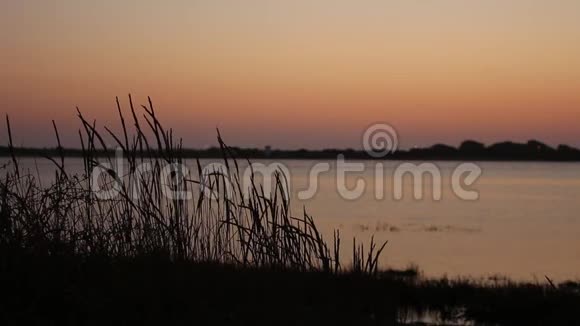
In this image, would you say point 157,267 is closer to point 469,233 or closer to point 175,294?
point 175,294

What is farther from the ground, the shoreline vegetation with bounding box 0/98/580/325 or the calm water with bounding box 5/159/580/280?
the shoreline vegetation with bounding box 0/98/580/325

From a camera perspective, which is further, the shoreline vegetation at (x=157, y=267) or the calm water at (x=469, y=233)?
the calm water at (x=469, y=233)

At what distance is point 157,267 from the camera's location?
6738mm

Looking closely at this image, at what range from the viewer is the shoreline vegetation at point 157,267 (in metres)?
5.68

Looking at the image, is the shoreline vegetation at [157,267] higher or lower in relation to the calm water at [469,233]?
higher

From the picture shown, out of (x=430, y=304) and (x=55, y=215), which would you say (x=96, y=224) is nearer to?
(x=55, y=215)

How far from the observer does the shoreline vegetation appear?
5.68m

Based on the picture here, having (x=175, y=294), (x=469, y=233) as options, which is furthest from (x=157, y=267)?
(x=469, y=233)

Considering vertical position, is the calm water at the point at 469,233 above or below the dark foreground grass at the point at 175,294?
below

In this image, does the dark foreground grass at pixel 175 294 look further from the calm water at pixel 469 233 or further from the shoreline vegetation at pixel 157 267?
the calm water at pixel 469 233

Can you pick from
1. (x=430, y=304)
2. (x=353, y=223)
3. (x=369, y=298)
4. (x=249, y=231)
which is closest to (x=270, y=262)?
(x=249, y=231)

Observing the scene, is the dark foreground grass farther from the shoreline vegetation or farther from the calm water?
the calm water

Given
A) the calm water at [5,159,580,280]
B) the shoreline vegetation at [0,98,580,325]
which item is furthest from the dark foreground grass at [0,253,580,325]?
the calm water at [5,159,580,280]

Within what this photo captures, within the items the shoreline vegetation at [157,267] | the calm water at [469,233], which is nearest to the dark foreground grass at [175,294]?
the shoreline vegetation at [157,267]
